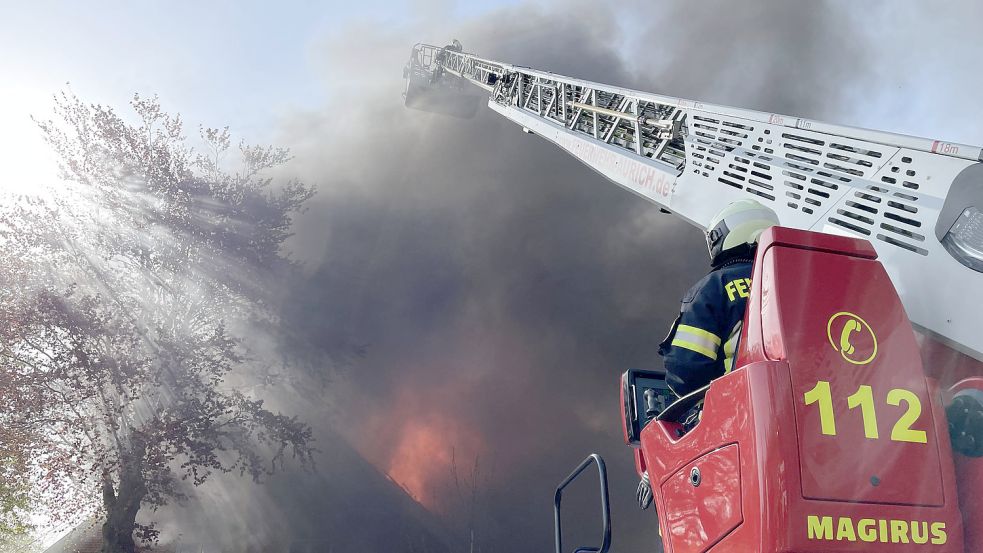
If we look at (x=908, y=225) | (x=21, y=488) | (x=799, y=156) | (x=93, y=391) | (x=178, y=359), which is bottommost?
(x=908, y=225)

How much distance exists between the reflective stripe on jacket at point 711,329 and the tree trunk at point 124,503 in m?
14.1

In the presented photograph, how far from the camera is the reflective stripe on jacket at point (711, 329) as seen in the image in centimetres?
252

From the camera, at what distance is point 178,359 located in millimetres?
13977

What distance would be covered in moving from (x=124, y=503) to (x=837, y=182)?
15.4 meters

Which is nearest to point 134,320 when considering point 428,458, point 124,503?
point 124,503

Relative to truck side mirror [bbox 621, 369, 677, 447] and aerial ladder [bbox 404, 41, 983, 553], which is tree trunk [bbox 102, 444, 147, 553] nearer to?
truck side mirror [bbox 621, 369, 677, 447]

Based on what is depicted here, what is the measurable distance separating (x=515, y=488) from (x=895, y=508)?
75.4ft

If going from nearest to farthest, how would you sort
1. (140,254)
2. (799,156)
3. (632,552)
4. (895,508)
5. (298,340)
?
(895,508) < (799,156) < (140,254) < (298,340) < (632,552)

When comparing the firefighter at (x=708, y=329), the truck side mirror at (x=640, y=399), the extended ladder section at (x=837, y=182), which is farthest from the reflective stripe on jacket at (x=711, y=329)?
the truck side mirror at (x=640, y=399)

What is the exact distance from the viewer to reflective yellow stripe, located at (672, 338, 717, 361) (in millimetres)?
2520

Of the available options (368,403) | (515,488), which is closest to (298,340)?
(368,403)

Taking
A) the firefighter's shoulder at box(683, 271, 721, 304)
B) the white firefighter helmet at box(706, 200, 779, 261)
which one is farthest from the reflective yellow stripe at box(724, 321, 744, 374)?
the white firefighter helmet at box(706, 200, 779, 261)

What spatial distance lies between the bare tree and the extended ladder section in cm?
1158

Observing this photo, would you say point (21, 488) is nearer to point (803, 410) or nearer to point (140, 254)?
point (140, 254)
